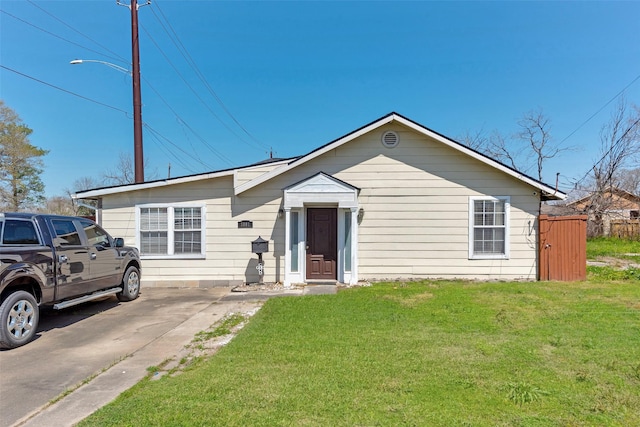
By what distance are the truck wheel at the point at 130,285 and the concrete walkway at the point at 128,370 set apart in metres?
1.92

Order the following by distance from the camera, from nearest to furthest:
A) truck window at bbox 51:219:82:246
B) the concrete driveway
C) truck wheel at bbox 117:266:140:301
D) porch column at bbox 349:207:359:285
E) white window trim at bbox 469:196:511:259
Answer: the concrete driveway < truck window at bbox 51:219:82:246 < truck wheel at bbox 117:266:140:301 < porch column at bbox 349:207:359:285 < white window trim at bbox 469:196:511:259

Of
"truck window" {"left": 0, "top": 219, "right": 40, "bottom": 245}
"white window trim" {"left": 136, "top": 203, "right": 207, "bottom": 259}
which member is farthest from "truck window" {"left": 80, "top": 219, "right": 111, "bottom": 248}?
"white window trim" {"left": 136, "top": 203, "right": 207, "bottom": 259}

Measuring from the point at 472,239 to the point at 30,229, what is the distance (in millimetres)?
9999

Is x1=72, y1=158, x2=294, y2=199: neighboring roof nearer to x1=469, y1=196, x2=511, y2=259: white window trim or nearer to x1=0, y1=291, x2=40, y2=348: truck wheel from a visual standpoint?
x1=0, y1=291, x2=40, y2=348: truck wheel

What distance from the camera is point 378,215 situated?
10727 millimetres

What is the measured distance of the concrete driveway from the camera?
380 cm

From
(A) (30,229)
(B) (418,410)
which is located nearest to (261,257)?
Answer: (A) (30,229)

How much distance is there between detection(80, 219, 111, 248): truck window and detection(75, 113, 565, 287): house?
9.00 feet

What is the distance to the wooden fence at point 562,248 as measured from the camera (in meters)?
10.5

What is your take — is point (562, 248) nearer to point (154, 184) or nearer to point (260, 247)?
point (260, 247)

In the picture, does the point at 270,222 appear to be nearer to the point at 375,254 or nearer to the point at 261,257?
the point at 261,257

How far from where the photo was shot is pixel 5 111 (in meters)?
28.4

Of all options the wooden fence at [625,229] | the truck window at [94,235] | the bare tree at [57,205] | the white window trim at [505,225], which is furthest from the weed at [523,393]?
the bare tree at [57,205]

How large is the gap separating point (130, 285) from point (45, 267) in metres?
2.98
